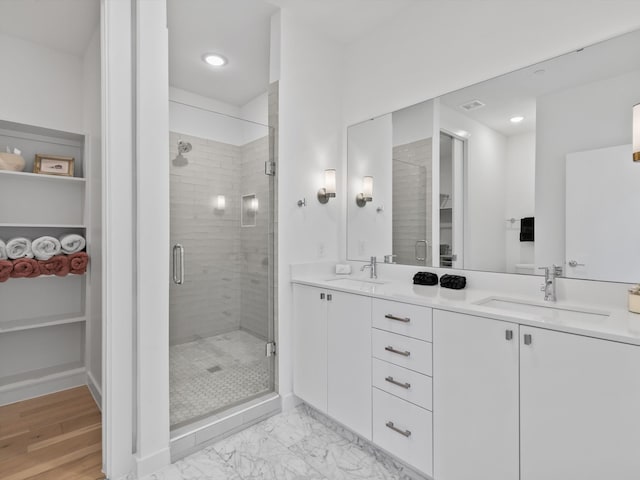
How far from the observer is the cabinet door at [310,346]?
2.11 metres

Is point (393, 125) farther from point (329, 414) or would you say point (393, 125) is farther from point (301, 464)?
point (301, 464)

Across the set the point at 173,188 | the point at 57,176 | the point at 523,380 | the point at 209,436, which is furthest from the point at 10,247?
the point at 523,380

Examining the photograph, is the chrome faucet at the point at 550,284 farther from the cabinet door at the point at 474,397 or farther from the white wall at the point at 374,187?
the white wall at the point at 374,187

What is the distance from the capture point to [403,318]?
5.39ft

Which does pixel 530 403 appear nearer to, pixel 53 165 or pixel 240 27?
pixel 240 27

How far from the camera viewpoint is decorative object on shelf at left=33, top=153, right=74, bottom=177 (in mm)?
2473

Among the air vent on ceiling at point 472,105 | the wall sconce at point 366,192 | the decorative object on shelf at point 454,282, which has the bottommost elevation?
the decorative object on shelf at point 454,282

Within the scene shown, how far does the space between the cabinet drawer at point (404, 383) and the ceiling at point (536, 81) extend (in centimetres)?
144

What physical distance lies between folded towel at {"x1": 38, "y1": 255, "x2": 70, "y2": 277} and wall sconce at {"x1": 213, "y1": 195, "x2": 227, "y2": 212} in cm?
128

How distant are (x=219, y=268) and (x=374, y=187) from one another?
130cm

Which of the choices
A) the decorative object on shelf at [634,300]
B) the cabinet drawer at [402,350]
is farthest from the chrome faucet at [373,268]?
the decorative object on shelf at [634,300]

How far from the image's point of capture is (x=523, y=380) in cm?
125

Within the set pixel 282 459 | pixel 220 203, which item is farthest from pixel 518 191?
pixel 282 459

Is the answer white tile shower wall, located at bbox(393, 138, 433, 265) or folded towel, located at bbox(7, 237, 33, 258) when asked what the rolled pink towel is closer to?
folded towel, located at bbox(7, 237, 33, 258)
